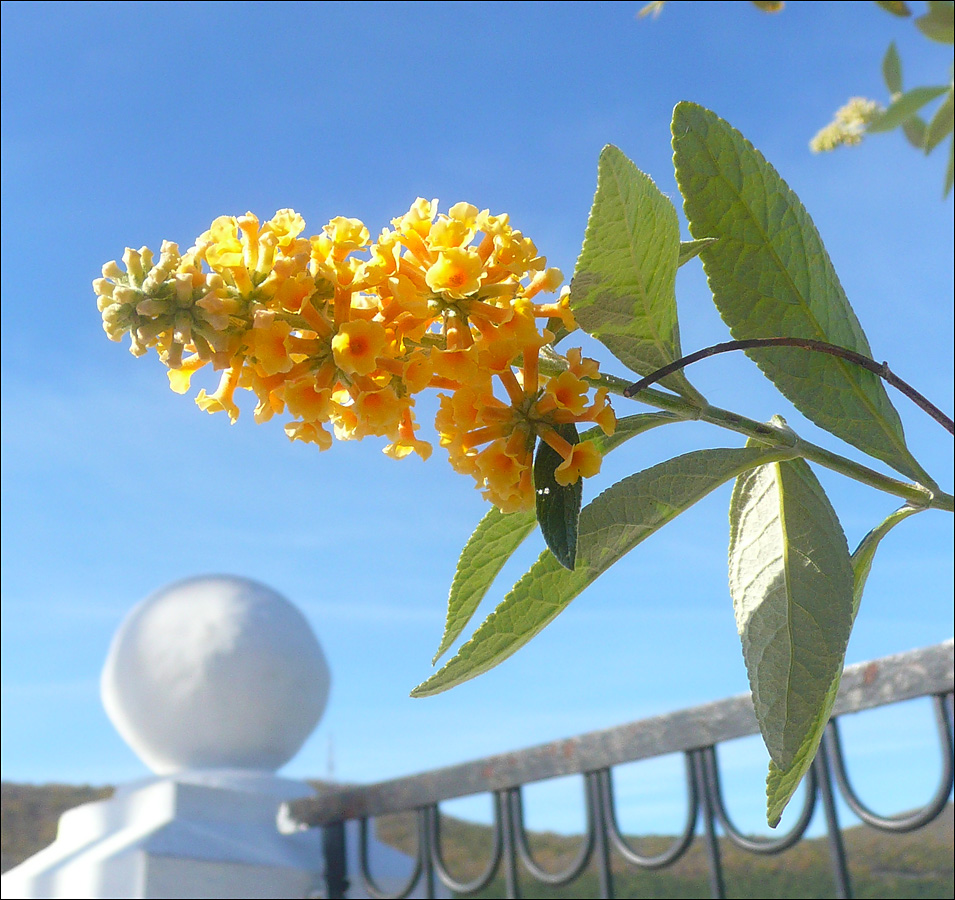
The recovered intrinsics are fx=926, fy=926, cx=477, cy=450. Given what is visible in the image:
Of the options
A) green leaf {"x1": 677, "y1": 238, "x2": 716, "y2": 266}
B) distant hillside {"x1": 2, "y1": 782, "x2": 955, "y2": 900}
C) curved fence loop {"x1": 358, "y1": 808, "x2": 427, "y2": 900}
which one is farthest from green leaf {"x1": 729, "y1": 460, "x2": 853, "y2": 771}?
distant hillside {"x1": 2, "y1": 782, "x2": 955, "y2": 900}

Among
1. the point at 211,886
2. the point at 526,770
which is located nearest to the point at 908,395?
the point at 526,770

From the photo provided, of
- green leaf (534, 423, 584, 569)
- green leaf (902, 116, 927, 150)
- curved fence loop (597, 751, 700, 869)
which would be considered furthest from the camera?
curved fence loop (597, 751, 700, 869)

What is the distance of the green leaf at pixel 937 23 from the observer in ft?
3.06

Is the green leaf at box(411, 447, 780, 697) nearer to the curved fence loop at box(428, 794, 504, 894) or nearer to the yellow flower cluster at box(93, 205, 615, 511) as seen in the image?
the yellow flower cluster at box(93, 205, 615, 511)

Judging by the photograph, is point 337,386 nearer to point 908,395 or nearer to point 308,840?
point 908,395

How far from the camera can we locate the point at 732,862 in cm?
665

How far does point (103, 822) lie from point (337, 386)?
2.45m

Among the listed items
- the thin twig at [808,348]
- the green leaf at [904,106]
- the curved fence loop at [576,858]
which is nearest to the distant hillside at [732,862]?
the curved fence loop at [576,858]

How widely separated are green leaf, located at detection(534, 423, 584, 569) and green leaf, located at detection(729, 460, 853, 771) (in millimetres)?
129

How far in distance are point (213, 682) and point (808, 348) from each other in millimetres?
2694

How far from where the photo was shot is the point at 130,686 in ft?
9.57

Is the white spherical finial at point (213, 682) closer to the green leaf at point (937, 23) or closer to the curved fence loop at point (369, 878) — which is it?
the curved fence loop at point (369, 878)

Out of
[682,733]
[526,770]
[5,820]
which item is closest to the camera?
[682,733]

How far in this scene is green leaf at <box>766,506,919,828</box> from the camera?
44 centimetres
